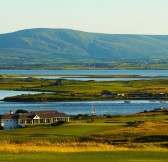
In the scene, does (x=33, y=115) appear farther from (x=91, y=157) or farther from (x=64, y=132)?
(x=91, y=157)

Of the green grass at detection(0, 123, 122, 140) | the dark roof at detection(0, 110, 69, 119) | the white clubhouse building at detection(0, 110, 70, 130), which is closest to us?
the green grass at detection(0, 123, 122, 140)

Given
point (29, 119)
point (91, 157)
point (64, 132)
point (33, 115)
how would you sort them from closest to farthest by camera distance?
point (91, 157)
point (64, 132)
point (29, 119)
point (33, 115)

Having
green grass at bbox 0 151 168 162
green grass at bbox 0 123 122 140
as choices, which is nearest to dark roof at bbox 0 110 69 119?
green grass at bbox 0 123 122 140

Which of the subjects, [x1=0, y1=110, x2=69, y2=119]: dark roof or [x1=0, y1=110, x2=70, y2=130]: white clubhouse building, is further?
[x1=0, y1=110, x2=69, y2=119]: dark roof

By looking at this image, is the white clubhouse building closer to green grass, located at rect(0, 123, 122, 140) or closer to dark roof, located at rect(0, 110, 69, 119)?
dark roof, located at rect(0, 110, 69, 119)

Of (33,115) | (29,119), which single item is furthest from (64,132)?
(33,115)

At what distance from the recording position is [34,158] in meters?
21.2

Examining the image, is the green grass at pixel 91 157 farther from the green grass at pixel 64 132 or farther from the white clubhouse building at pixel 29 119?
the white clubhouse building at pixel 29 119

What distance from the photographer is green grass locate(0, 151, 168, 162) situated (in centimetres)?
2097

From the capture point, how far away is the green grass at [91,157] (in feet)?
68.8

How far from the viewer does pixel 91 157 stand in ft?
71.7

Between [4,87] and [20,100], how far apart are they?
156 ft

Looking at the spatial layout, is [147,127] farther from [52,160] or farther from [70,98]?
[70,98]

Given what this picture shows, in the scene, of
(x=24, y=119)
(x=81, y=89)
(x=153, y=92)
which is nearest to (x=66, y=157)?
(x=24, y=119)
